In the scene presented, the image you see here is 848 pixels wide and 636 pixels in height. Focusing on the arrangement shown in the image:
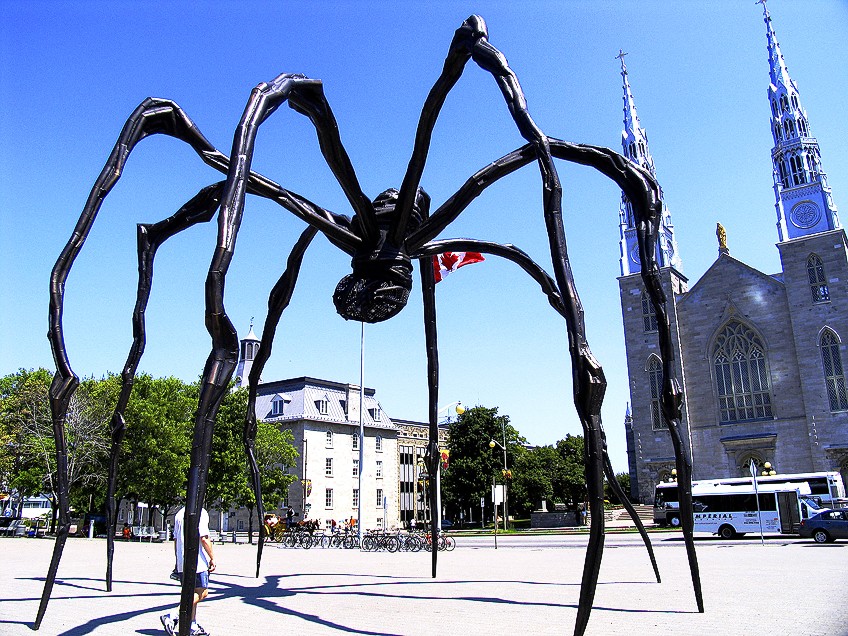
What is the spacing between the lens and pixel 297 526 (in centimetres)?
3872

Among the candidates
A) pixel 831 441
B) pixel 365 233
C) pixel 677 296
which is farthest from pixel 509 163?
pixel 677 296

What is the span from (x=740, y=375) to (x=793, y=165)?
18.0 metres

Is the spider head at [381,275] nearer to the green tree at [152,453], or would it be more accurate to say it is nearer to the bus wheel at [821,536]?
the bus wheel at [821,536]

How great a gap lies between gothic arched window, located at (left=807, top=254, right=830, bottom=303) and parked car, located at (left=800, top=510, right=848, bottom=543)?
30.2m

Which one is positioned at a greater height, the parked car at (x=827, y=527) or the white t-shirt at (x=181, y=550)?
the white t-shirt at (x=181, y=550)

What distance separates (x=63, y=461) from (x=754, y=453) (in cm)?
5524

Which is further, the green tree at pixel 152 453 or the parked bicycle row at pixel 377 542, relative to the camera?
the green tree at pixel 152 453

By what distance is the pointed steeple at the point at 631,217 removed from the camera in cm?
6016

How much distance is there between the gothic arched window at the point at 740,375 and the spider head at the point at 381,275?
52525mm

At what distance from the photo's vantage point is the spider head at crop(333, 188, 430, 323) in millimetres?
7949

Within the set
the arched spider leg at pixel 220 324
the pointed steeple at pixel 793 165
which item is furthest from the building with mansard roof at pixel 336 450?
the arched spider leg at pixel 220 324

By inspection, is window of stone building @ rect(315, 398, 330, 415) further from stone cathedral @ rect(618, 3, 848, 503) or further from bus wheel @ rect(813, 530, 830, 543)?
bus wheel @ rect(813, 530, 830, 543)


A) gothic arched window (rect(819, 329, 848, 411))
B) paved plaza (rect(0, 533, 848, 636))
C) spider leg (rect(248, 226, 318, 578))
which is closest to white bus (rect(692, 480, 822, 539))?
gothic arched window (rect(819, 329, 848, 411))

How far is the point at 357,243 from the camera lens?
26.2 feet
